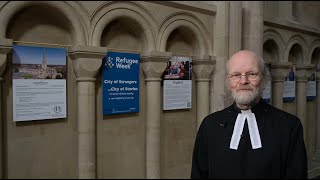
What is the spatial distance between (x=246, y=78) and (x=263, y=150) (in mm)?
281

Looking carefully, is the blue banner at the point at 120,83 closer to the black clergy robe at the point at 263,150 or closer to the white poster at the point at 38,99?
the white poster at the point at 38,99

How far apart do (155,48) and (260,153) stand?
6.09 ft

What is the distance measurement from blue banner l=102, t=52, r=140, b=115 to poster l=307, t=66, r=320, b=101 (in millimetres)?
1519

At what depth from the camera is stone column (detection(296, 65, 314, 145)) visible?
1.62 meters

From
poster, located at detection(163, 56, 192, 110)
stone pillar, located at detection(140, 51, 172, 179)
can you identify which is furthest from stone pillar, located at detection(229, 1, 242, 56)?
stone pillar, located at detection(140, 51, 172, 179)

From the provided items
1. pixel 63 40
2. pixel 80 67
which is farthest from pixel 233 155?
pixel 63 40

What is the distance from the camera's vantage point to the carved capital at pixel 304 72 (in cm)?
159

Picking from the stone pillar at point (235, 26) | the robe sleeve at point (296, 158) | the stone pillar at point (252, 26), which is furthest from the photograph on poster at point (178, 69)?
the robe sleeve at point (296, 158)

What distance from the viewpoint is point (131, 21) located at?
8.96 ft

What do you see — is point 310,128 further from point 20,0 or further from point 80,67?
point 20,0

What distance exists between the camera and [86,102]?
2.44 m

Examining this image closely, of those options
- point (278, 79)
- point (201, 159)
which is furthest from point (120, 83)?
point (201, 159)

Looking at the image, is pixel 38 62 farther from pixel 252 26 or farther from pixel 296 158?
pixel 252 26

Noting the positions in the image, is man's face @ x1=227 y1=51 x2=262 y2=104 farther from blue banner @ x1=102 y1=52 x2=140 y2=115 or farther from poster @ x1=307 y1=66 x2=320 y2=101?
blue banner @ x1=102 y1=52 x2=140 y2=115
